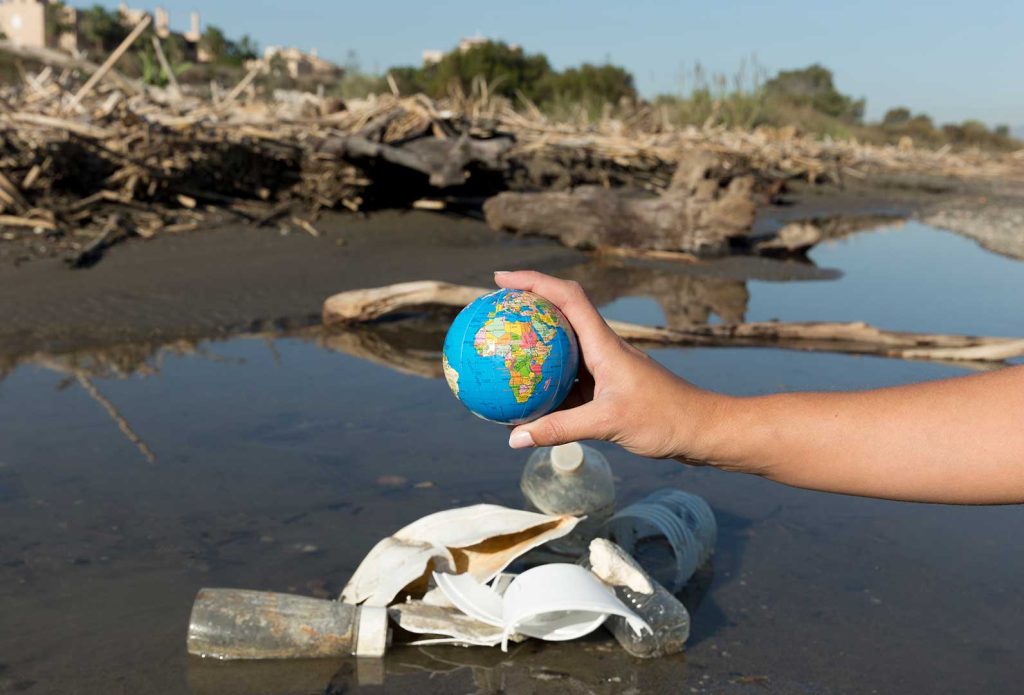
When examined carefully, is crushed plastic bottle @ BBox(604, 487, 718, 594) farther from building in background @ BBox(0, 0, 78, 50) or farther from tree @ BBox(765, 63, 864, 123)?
building in background @ BBox(0, 0, 78, 50)

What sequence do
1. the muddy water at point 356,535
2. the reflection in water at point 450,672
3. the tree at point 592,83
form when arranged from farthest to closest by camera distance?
the tree at point 592,83 < the muddy water at point 356,535 < the reflection in water at point 450,672

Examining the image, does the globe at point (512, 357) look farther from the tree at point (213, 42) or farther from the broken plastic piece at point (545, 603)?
the tree at point (213, 42)

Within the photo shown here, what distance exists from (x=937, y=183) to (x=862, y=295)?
17808mm

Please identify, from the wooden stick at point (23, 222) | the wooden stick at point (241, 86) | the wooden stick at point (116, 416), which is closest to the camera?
the wooden stick at point (116, 416)

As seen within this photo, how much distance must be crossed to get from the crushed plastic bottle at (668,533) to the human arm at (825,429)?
5.56 feet

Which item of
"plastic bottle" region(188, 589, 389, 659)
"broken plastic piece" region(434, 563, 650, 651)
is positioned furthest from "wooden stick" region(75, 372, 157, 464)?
"broken plastic piece" region(434, 563, 650, 651)

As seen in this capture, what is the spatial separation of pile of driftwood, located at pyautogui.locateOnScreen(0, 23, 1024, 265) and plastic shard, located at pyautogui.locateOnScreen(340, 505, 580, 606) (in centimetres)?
622

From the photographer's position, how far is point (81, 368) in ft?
20.9

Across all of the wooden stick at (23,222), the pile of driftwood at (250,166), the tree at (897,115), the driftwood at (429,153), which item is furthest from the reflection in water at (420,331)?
the tree at (897,115)

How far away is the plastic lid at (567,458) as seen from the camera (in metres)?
3.80

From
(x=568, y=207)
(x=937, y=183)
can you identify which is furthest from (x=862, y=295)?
(x=937, y=183)

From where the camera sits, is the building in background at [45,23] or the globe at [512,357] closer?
the globe at [512,357]

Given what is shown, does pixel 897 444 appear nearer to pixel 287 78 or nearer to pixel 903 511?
pixel 903 511

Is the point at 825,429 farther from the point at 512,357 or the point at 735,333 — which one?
the point at 735,333
